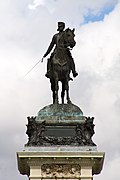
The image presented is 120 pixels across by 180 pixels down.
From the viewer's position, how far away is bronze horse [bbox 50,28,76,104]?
29.8 meters

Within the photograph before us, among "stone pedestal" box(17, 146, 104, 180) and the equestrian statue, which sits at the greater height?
the equestrian statue

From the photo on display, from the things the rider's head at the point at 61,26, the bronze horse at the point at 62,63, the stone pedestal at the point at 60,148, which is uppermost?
the rider's head at the point at 61,26

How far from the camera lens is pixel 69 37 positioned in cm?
2986

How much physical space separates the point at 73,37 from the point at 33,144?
222 inches

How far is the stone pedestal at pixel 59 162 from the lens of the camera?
26797mm

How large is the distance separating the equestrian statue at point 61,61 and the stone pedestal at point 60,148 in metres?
1.82

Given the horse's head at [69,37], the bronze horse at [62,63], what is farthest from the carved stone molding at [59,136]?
the horse's head at [69,37]

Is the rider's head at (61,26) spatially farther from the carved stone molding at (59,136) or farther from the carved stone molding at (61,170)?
the carved stone molding at (61,170)

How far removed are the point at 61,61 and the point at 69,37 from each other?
46.1 inches

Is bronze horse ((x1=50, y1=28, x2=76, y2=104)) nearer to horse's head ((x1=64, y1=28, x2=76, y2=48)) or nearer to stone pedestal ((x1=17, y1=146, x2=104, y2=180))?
horse's head ((x1=64, y1=28, x2=76, y2=48))

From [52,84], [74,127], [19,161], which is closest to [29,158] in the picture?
[19,161]

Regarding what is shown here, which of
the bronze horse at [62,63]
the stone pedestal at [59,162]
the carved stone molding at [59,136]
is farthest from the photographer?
the bronze horse at [62,63]

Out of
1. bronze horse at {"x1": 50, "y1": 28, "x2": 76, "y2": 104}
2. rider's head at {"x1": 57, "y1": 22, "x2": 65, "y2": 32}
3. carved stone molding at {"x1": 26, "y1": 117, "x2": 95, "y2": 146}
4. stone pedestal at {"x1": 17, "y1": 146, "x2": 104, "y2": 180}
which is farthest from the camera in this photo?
rider's head at {"x1": 57, "y1": 22, "x2": 65, "y2": 32}

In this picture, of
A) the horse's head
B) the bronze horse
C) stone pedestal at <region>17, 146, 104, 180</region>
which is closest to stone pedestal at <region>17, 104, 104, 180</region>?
stone pedestal at <region>17, 146, 104, 180</region>
